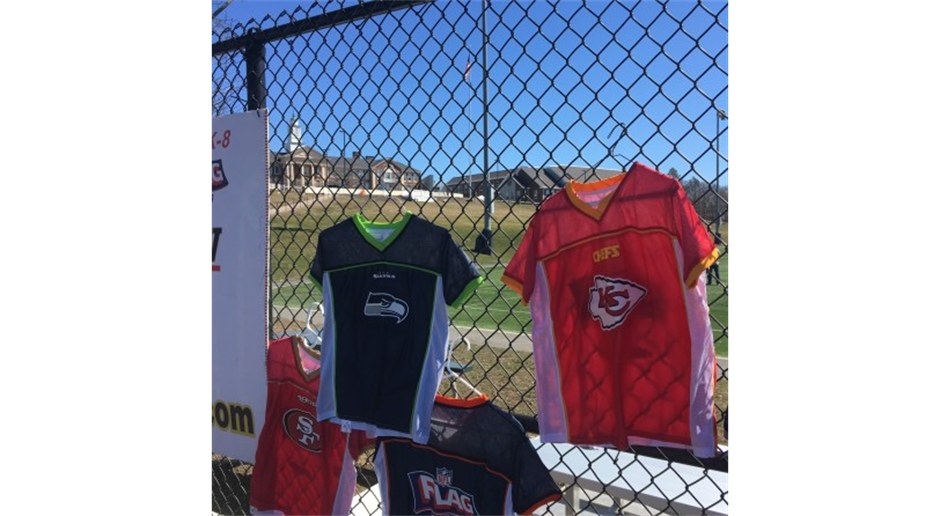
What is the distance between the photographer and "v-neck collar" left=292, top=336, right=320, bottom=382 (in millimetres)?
2072

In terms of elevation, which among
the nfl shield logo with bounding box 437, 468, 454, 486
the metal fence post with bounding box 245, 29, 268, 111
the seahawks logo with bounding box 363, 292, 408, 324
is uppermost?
the metal fence post with bounding box 245, 29, 268, 111

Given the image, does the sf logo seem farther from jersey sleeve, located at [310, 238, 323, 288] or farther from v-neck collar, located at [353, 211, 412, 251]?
v-neck collar, located at [353, 211, 412, 251]

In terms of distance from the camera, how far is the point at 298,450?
2.12 m

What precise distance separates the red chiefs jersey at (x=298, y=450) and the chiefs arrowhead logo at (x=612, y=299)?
1004mm

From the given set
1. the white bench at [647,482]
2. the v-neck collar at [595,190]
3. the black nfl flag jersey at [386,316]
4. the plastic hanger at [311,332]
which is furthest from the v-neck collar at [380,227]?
the white bench at [647,482]

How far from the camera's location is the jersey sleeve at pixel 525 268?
166 cm

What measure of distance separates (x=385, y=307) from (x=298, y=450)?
0.74 metres

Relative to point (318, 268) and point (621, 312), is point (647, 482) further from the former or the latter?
point (318, 268)

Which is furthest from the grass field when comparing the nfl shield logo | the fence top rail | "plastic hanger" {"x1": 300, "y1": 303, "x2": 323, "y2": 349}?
the fence top rail

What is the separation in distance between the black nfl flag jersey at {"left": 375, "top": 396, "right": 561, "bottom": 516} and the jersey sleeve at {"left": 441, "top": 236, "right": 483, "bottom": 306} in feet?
1.14

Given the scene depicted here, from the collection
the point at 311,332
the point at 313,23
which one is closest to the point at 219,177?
the point at 313,23
